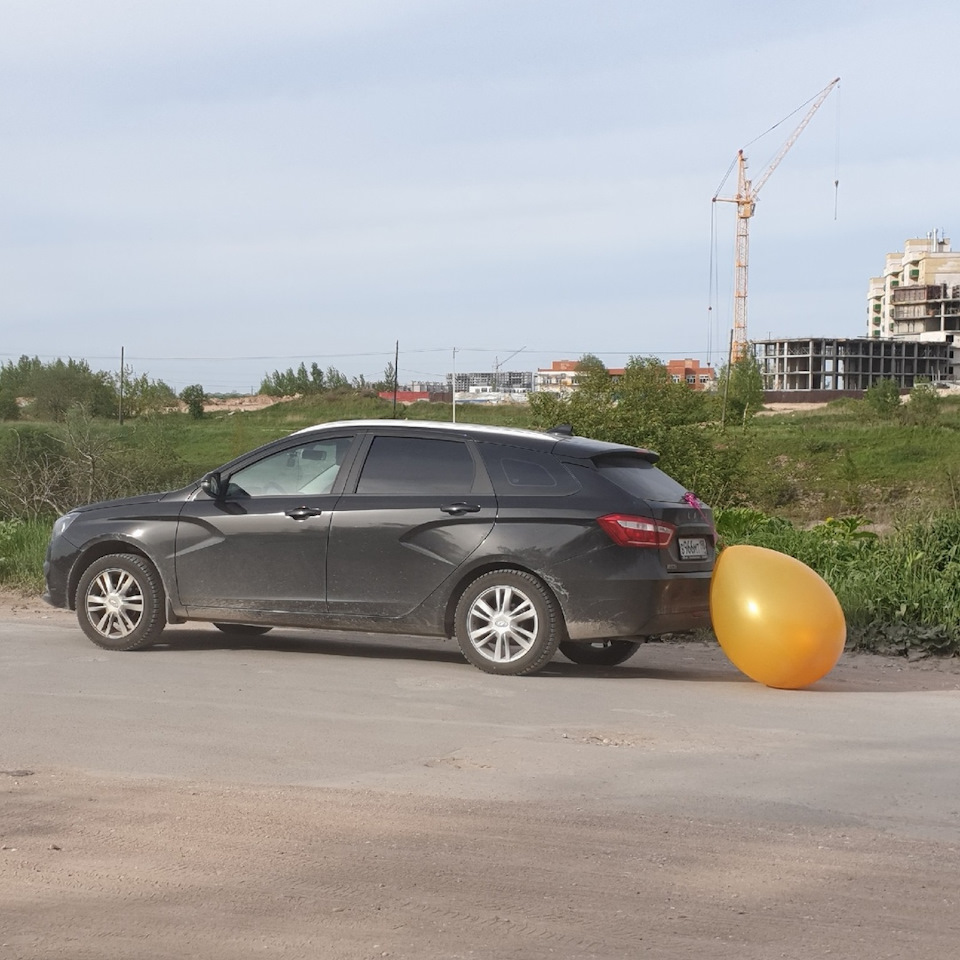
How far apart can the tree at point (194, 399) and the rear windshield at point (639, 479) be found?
105 ft

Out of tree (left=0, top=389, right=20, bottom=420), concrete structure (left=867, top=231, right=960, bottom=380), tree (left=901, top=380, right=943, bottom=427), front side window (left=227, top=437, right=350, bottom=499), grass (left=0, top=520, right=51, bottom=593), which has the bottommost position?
grass (left=0, top=520, right=51, bottom=593)

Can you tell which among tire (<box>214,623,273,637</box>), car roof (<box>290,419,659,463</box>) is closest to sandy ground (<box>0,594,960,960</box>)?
car roof (<box>290,419,659,463</box>)

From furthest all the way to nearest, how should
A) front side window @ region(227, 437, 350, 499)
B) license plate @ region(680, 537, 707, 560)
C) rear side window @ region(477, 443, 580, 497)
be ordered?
front side window @ region(227, 437, 350, 499), rear side window @ region(477, 443, 580, 497), license plate @ region(680, 537, 707, 560)

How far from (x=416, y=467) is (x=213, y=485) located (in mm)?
1554

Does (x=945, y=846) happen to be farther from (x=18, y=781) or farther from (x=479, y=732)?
(x=18, y=781)

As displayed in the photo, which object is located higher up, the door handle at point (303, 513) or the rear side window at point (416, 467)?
the rear side window at point (416, 467)

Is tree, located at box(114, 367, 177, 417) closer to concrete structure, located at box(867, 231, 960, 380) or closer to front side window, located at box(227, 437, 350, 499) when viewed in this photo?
front side window, located at box(227, 437, 350, 499)

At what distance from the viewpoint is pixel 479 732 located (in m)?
7.62


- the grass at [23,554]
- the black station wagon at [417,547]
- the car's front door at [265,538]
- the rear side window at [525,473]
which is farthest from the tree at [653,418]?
the rear side window at [525,473]

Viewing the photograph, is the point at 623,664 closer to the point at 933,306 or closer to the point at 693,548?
the point at 693,548

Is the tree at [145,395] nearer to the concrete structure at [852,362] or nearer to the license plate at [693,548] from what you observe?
the license plate at [693,548]

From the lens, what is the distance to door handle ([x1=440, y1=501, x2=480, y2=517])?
970 cm

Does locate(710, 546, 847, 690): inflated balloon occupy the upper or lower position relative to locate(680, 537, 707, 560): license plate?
lower

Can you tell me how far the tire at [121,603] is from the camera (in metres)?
10.5
